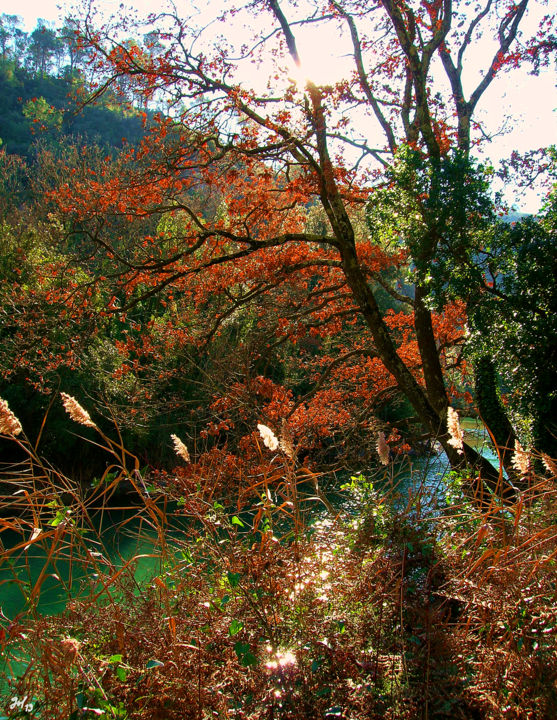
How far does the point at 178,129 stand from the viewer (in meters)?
6.93

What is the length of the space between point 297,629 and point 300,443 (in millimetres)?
1654

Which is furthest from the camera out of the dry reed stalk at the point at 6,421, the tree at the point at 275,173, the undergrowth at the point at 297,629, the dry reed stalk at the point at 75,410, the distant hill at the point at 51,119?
the distant hill at the point at 51,119

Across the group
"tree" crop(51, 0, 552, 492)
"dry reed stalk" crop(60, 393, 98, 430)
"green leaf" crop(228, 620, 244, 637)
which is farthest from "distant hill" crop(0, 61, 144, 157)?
"green leaf" crop(228, 620, 244, 637)

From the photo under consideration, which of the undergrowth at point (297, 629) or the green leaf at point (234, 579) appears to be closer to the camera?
the undergrowth at point (297, 629)

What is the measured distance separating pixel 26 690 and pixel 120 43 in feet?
22.1

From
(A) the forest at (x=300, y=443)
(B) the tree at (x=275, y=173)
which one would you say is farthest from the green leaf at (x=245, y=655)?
(B) the tree at (x=275, y=173)

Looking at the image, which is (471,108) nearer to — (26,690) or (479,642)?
(479,642)

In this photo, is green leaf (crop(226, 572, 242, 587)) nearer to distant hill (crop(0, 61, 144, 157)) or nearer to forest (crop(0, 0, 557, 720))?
forest (crop(0, 0, 557, 720))

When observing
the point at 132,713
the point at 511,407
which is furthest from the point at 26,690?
the point at 511,407

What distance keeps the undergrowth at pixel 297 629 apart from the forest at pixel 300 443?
0.01 m

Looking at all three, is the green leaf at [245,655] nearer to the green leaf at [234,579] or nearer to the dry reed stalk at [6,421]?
the green leaf at [234,579]

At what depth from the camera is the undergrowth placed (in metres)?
1.69

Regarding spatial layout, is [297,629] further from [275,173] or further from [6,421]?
[275,173]

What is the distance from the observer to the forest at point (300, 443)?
5.85 ft
